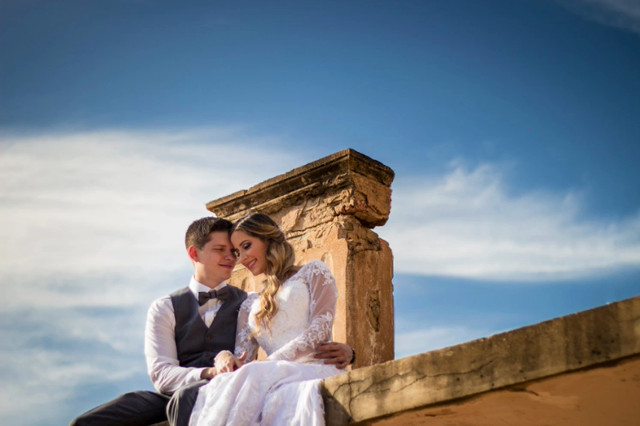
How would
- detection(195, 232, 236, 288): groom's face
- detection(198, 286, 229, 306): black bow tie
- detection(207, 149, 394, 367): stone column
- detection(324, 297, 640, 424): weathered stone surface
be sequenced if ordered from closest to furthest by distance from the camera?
1. detection(324, 297, 640, 424): weathered stone surface
2. detection(198, 286, 229, 306): black bow tie
3. detection(195, 232, 236, 288): groom's face
4. detection(207, 149, 394, 367): stone column

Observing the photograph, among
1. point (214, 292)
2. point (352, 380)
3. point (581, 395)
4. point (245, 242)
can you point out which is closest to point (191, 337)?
point (214, 292)

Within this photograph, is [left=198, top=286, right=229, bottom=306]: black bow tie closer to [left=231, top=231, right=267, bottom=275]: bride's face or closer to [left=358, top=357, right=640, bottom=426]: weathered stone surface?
[left=231, top=231, right=267, bottom=275]: bride's face

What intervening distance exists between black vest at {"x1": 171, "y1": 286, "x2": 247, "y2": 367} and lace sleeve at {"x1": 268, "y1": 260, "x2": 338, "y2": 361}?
0.48 m

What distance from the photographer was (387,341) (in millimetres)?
6012

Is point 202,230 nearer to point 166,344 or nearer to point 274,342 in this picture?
point 166,344

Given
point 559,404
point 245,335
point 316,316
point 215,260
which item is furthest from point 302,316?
point 559,404

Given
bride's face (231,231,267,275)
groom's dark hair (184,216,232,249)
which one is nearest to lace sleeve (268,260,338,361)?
bride's face (231,231,267,275)

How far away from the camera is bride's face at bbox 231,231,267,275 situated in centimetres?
496

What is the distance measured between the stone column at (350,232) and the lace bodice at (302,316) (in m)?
1.04

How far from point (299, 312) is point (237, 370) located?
0.74m

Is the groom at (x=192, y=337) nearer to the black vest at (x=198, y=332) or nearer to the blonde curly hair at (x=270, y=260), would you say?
the black vest at (x=198, y=332)

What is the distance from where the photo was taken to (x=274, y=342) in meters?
4.73

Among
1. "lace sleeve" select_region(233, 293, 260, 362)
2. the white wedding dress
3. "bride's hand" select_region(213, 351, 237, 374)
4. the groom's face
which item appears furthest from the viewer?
the groom's face

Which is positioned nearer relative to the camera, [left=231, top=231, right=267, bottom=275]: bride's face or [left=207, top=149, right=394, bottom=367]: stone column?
[left=231, top=231, right=267, bottom=275]: bride's face
